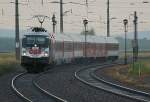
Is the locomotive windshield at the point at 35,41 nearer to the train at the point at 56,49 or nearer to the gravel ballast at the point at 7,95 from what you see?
the train at the point at 56,49

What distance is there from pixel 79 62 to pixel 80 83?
33536mm

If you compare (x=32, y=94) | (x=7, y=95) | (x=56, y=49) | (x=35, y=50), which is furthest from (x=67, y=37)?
(x=7, y=95)

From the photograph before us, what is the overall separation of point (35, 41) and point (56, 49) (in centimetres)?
600

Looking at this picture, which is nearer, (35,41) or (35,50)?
(35,50)

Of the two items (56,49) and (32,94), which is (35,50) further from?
(32,94)

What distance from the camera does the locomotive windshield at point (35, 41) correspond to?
128 feet

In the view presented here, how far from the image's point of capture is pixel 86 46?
66.2 metres

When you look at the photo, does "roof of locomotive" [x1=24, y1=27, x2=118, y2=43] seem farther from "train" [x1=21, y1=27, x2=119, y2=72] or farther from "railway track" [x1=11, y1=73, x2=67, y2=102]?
"railway track" [x1=11, y1=73, x2=67, y2=102]

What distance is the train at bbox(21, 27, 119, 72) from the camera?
3884cm

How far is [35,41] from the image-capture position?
39188mm

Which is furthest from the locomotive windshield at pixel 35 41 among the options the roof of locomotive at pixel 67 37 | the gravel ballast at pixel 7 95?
the gravel ballast at pixel 7 95

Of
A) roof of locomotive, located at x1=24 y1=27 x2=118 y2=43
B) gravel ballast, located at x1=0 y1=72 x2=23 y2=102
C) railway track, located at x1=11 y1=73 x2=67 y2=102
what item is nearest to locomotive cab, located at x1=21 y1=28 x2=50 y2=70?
roof of locomotive, located at x1=24 y1=27 x2=118 y2=43

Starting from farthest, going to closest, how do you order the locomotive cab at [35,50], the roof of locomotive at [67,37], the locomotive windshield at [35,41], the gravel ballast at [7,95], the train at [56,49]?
1. the roof of locomotive at [67,37]
2. the locomotive windshield at [35,41]
3. the train at [56,49]
4. the locomotive cab at [35,50]
5. the gravel ballast at [7,95]

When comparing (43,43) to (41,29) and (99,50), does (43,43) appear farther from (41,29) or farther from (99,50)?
(99,50)
